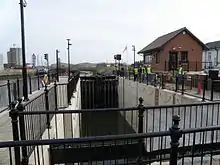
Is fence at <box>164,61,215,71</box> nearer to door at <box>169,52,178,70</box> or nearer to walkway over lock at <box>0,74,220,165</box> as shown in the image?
door at <box>169,52,178,70</box>

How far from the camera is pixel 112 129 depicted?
789 inches

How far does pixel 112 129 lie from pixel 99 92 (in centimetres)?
715

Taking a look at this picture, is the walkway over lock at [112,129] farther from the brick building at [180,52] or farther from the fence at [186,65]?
the brick building at [180,52]

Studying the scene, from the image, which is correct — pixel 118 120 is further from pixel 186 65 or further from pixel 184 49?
pixel 184 49

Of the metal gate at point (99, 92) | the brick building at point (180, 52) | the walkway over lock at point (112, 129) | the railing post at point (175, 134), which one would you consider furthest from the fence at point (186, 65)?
the railing post at point (175, 134)

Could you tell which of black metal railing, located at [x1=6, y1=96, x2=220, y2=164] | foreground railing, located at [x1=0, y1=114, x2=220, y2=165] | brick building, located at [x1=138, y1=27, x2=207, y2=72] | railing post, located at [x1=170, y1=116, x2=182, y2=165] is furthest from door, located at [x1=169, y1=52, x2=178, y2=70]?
railing post, located at [x1=170, y1=116, x2=182, y2=165]

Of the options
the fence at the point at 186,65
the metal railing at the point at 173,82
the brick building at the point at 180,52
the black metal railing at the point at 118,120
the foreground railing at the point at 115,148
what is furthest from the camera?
the brick building at the point at 180,52

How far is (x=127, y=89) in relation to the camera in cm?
2402

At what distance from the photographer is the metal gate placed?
24.9 m

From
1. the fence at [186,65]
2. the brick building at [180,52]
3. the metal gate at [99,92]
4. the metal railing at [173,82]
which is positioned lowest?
the metal gate at [99,92]

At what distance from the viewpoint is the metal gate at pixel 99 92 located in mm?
24938

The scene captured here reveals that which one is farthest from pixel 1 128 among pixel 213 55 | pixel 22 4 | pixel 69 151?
pixel 213 55

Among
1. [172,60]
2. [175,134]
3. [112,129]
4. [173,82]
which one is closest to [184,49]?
[172,60]

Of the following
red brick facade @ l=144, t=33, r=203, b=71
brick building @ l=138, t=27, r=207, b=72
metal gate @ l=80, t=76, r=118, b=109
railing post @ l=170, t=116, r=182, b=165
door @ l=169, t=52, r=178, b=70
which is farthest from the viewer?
red brick facade @ l=144, t=33, r=203, b=71
